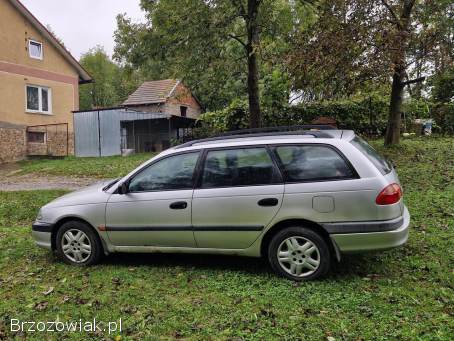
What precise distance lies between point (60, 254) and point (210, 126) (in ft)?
47.9

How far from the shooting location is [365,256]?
5.00m

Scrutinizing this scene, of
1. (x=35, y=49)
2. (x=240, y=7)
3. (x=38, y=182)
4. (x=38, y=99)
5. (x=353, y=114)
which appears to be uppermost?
(x=35, y=49)

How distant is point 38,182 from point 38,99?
11.0 m

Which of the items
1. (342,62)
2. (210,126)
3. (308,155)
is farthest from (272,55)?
(210,126)

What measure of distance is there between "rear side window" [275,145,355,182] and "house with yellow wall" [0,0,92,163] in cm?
1936

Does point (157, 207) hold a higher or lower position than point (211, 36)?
lower

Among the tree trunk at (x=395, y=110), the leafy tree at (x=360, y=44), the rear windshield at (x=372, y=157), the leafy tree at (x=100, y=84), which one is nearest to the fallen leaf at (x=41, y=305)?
the rear windshield at (x=372, y=157)

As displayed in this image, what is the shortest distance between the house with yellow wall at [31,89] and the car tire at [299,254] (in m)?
19.4

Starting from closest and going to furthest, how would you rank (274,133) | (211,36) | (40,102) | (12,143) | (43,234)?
(274,133)
(43,234)
(211,36)
(12,143)
(40,102)

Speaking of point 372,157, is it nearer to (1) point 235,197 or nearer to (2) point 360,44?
(1) point 235,197

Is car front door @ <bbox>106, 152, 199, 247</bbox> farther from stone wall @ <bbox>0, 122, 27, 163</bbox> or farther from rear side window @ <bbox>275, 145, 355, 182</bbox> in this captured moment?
stone wall @ <bbox>0, 122, 27, 163</bbox>

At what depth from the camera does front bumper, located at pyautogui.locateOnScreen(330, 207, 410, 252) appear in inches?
161

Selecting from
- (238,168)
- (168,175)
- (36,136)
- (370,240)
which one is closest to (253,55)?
(168,175)

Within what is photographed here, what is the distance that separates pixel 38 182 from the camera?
12.9 meters
